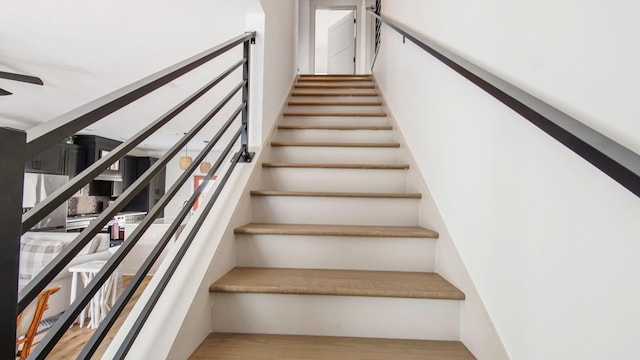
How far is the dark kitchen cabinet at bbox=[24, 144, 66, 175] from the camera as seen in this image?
5395 millimetres

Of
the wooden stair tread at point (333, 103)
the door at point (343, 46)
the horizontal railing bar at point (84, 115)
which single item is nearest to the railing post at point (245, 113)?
the horizontal railing bar at point (84, 115)

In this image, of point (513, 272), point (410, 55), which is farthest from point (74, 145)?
point (513, 272)

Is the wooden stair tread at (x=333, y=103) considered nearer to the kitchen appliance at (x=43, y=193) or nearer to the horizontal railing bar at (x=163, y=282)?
the horizontal railing bar at (x=163, y=282)

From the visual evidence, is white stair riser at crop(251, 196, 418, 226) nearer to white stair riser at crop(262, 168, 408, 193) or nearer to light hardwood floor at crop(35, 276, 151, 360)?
white stair riser at crop(262, 168, 408, 193)

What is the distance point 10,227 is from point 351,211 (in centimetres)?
136

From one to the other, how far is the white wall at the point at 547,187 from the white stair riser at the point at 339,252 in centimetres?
21

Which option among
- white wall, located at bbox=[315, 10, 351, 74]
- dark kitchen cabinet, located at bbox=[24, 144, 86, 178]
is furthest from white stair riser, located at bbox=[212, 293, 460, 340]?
white wall, located at bbox=[315, 10, 351, 74]

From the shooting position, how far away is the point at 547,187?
29.2 inches

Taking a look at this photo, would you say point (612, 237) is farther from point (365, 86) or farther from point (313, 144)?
point (365, 86)

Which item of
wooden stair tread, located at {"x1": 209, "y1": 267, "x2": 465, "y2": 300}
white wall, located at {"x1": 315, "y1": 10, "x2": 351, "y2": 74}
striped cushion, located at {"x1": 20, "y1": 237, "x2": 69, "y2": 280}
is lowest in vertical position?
striped cushion, located at {"x1": 20, "y1": 237, "x2": 69, "y2": 280}

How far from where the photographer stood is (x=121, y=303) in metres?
0.84

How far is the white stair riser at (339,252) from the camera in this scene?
141cm

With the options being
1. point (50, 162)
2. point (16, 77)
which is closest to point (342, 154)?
point (16, 77)

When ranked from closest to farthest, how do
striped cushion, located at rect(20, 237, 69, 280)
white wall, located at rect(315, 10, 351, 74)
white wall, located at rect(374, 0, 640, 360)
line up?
white wall, located at rect(374, 0, 640, 360), striped cushion, located at rect(20, 237, 69, 280), white wall, located at rect(315, 10, 351, 74)
